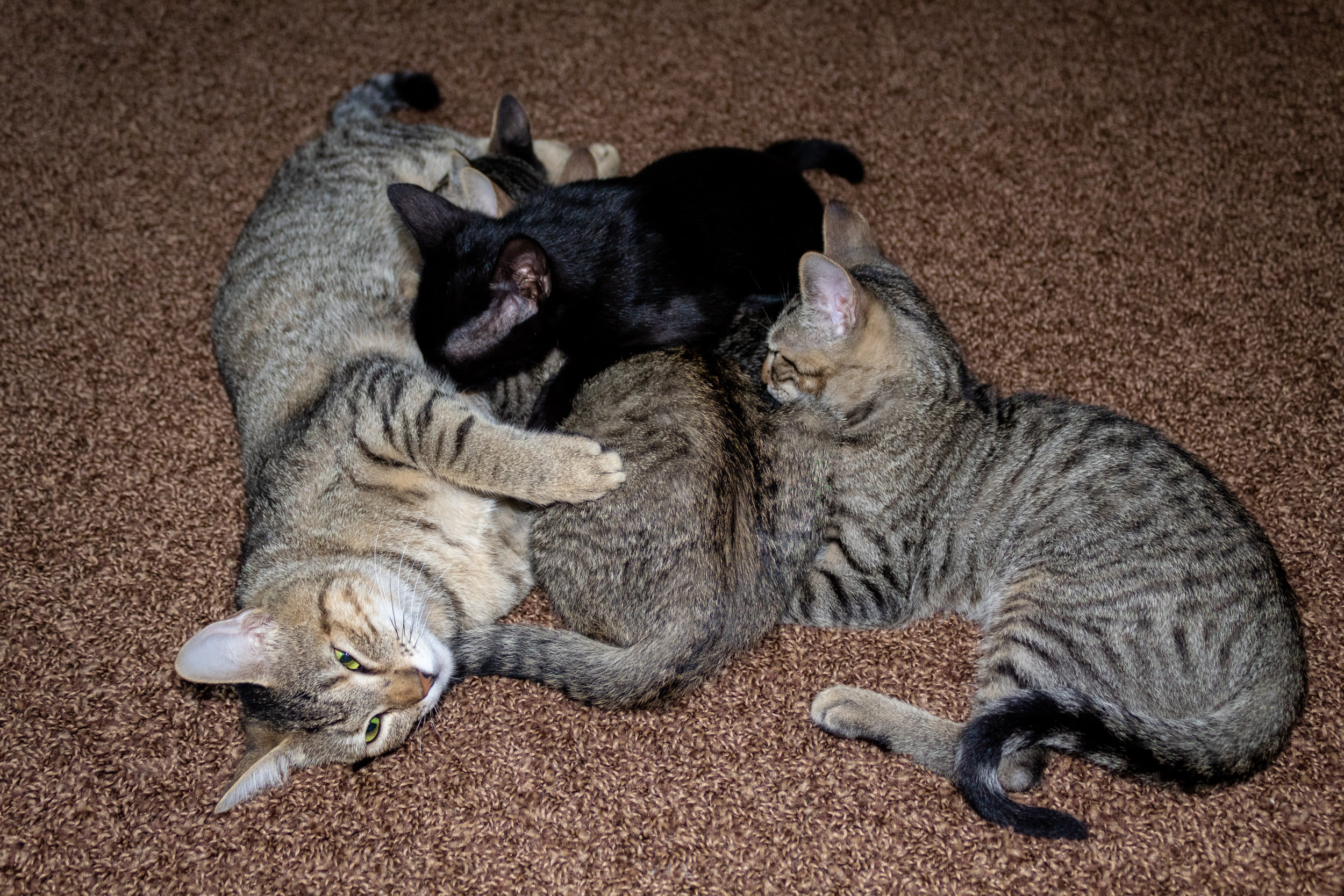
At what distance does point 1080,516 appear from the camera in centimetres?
170

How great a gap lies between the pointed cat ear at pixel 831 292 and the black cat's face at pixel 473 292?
1.74 feet

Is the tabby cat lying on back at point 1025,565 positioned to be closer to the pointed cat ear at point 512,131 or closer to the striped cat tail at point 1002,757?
the striped cat tail at point 1002,757

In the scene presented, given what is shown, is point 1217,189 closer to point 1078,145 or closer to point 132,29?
point 1078,145

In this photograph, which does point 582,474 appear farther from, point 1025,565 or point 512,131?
point 512,131

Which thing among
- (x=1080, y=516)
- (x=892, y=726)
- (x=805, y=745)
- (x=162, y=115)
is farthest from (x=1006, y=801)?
(x=162, y=115)

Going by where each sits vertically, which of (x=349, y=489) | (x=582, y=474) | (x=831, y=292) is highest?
(x=831, y=292)

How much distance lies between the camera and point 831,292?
1.76 m

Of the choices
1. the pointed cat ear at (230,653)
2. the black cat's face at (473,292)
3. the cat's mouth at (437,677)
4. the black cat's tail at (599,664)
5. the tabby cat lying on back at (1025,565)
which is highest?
the black cat's face at (473,292)

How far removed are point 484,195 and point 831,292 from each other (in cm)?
88

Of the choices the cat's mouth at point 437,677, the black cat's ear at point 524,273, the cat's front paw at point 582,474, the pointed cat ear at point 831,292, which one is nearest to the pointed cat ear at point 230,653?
the cat's mouth at point 437,677

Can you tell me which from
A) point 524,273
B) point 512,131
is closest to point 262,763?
point 524,273

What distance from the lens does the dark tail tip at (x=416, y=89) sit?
8.67ft

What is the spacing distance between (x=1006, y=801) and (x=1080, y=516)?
0.57 metres

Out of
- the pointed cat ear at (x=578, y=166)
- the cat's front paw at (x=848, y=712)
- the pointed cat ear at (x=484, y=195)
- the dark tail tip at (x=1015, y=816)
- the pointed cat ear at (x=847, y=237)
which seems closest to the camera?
the dark tail tip at (x=1015, y=816)
